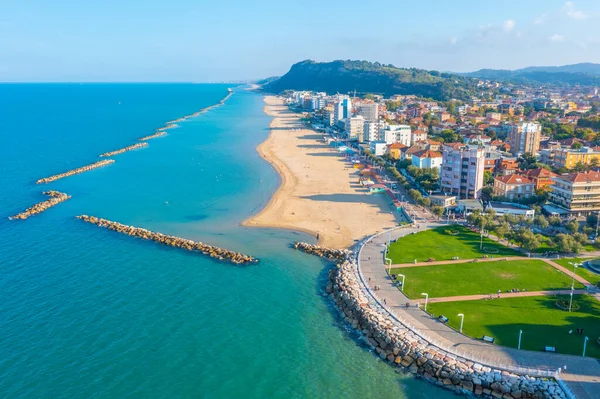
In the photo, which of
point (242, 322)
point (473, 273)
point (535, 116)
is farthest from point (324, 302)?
point (535, 116)

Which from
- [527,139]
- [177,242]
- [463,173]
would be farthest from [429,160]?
[177,242]

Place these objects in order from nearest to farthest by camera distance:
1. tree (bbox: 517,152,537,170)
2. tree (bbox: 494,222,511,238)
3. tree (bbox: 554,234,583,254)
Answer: tree (bbox: 554,234,583,254) < tree (bbox: 494,222,511,238) < tree (bbox: 517,152,537,170)

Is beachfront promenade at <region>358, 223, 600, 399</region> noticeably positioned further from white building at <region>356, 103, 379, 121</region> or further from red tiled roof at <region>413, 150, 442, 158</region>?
white building at <region>356, 103, 379, 121</region>

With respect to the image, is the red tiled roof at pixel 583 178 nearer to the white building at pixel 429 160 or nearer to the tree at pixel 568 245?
the tree at pixel 568 245

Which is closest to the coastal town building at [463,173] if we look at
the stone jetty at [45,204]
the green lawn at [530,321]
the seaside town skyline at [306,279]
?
the seaside town skyline at [306,279]

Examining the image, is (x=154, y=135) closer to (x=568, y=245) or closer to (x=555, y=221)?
(x=555, y=221)

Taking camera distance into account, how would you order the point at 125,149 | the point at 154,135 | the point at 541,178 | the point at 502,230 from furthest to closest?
the point at 154,135
the point at 125,149
the point at 541,178
the point at 502,230

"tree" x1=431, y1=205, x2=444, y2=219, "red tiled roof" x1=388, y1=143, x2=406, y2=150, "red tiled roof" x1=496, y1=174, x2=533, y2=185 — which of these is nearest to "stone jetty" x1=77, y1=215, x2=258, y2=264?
"tree" x1=431, y1=205, x2=444, y2=219
